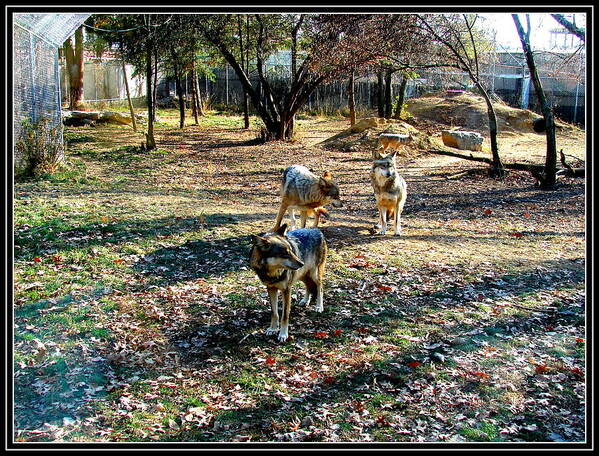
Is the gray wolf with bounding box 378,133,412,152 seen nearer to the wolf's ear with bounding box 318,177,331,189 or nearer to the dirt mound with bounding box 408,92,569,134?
the dirt mound with bounding box 408,92,569,134

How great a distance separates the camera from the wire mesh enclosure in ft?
40.8

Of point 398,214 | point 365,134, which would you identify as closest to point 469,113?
point 365,134

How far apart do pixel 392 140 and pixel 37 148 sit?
13.2 metres

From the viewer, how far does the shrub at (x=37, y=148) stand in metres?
13.1

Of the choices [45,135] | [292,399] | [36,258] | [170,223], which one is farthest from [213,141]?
[292,399]

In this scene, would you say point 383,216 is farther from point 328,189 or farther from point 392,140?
point 392,140

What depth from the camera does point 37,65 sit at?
13.7m

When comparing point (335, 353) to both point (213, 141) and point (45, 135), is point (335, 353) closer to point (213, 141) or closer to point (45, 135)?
point (45, 135)

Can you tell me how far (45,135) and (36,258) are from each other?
6.78m

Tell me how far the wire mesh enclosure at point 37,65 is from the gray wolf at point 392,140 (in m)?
11.7

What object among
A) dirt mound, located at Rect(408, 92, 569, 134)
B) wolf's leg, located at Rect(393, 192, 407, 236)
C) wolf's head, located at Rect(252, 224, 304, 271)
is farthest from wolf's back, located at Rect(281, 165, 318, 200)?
dirt mound, located at Rect(408, 92, 569, 134)

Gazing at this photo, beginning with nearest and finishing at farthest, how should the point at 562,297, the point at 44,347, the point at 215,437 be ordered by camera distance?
1. the point at 215,437
2. the point at 44,347
3. the point at 562,297

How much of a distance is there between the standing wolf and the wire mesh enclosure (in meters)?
8.16

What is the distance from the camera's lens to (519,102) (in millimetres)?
34688
